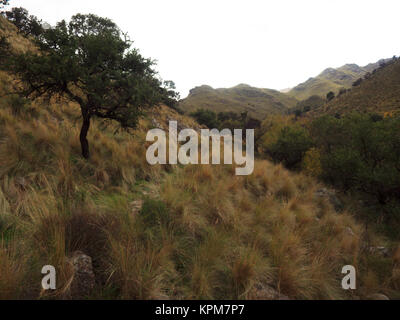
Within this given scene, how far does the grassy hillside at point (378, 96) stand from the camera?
39.9m

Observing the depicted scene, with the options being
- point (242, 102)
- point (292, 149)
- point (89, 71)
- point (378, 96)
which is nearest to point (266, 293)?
point (89, 71)

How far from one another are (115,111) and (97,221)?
3.67m

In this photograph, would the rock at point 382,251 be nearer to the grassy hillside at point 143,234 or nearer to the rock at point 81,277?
the grassy hillside at point 143,234

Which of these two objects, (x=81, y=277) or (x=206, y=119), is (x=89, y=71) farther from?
(x=206, y=119)

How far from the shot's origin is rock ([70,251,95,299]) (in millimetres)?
1741

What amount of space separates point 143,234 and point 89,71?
4.15 m

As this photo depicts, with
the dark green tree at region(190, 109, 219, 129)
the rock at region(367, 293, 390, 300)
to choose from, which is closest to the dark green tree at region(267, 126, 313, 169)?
the rock at region(367, 293, 390, 300)

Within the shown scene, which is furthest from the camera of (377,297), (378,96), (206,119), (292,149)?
(378,96)

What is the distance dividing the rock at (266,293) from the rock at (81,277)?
2.01m

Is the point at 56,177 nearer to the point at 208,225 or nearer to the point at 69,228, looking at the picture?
the point at 69,228

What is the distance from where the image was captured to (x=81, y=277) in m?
1.80

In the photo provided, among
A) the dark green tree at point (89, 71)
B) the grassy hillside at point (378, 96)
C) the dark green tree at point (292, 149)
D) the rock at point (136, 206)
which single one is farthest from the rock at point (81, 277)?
the grassy hillside at point (378, 96)
